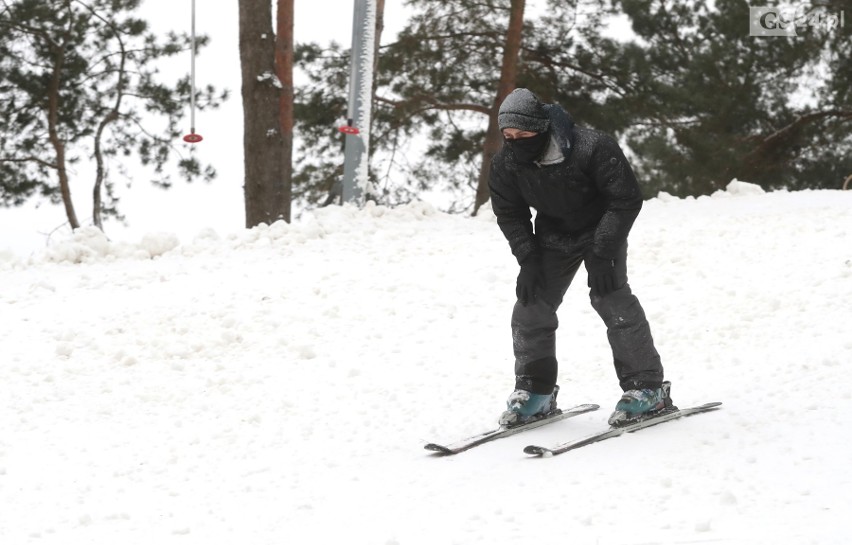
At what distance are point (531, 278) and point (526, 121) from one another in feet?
2.64

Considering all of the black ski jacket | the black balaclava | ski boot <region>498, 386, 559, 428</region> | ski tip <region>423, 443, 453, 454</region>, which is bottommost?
ski tip <region>423, 443, 453, 454</region>

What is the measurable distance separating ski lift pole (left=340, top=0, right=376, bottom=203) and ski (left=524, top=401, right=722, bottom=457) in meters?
6.06

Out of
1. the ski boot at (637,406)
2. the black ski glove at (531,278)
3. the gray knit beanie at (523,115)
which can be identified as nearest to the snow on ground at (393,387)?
the ski boot at (637,406)

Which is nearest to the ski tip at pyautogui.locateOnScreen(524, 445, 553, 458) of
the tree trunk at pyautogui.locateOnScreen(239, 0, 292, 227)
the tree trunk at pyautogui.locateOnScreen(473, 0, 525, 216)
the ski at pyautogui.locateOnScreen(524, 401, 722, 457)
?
the ski at pyautogui.locateOnScreen(524, 401, 722, 457)

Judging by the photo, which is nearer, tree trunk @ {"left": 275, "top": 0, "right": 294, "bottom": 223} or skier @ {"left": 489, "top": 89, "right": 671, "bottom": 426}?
skier @ {"left": 489, "top": 89, "right": 671, "bottom": 426}

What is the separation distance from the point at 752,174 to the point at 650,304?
11.1 meters

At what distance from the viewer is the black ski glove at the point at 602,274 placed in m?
4.88

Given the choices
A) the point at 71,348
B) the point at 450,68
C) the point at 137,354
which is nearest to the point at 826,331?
the point at 137,354

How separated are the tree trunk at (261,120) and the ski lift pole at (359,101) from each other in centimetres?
78

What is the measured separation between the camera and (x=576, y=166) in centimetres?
484

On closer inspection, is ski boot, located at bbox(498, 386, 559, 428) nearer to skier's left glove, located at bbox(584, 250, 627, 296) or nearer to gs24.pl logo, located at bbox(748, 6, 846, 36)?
skier's left glove, located at bbox(584, 250, 627, 296)

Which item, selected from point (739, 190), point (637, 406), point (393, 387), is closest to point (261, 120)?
point (739, 190)

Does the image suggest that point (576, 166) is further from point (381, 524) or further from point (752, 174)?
point (752, 174)

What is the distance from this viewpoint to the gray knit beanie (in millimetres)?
4742
